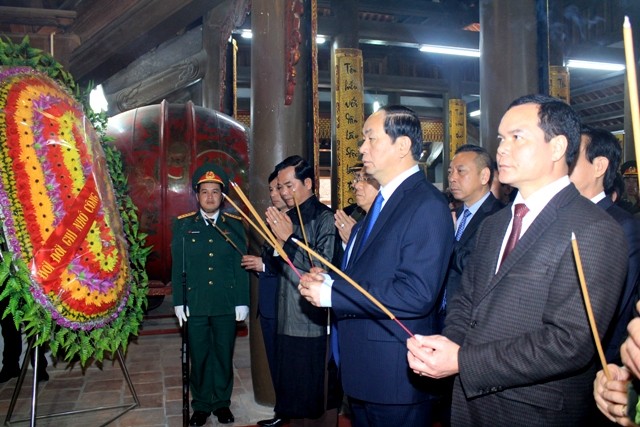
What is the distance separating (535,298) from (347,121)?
23.0 feet

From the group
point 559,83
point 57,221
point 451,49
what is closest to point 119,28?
point 57,221

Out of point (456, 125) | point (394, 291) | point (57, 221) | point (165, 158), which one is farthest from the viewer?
point (456, 125)

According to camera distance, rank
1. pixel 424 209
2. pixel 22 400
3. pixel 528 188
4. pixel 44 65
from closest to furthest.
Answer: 1. pixel 528 188
2. pixel 424 209
3. pixel 44 65
4. pixel 22 400

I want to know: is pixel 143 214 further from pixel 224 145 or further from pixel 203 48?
pixel 203 48

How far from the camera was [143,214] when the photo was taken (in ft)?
15.7

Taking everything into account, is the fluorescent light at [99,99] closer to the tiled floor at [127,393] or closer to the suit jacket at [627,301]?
the tiled floor at [127,393]

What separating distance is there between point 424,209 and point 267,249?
1.60m

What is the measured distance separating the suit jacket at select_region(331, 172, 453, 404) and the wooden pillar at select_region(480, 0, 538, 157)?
2.58 metres

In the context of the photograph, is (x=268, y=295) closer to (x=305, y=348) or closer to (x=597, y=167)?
(x=305, y=348)

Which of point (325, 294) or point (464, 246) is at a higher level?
point (464, 246)

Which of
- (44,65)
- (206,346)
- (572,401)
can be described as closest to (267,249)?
(206,346)

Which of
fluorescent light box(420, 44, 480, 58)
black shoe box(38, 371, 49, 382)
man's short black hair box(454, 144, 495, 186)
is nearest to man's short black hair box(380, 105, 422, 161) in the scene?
man's short black hair box(454, 144, 495, 186)

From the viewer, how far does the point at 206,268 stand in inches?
136

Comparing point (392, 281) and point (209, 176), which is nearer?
point (392, 281)
